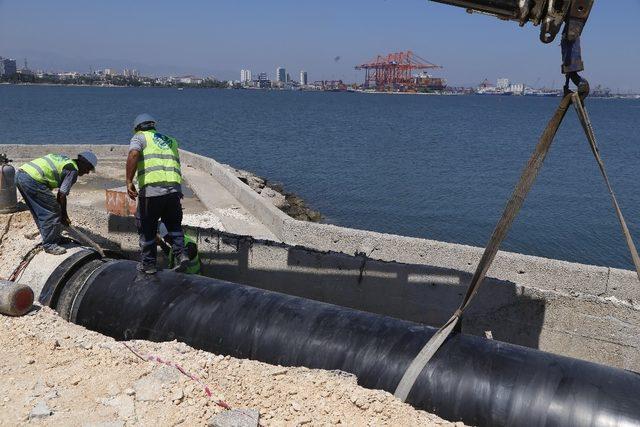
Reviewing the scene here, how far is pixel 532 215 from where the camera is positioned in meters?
22.5

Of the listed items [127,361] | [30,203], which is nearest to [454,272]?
[127,361]

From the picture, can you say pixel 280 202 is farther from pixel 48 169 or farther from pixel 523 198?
pixel 523 198

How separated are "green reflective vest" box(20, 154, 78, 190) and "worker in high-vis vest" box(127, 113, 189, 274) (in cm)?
134

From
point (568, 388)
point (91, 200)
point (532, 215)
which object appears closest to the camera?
point (568, 388)

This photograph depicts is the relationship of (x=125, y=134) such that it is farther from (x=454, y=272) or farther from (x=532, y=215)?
(x=454, y=272)

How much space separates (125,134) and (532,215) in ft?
122

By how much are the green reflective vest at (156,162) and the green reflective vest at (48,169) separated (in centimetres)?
144

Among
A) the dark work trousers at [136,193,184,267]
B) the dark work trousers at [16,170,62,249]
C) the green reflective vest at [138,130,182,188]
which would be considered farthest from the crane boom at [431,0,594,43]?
the dark work trousers at [16,170,62,249]

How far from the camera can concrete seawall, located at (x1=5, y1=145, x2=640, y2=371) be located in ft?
21.5

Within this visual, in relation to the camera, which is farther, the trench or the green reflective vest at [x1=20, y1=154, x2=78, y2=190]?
the green reflective vest at [x1=20, y1=154, x2=78, y2=190]

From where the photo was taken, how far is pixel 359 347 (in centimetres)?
436

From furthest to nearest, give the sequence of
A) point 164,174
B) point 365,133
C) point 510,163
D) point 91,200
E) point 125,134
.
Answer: point 365,133 < point 125,134 < point 510,163 < point 91,200 < point 164,174

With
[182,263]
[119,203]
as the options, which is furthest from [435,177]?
[182,263]

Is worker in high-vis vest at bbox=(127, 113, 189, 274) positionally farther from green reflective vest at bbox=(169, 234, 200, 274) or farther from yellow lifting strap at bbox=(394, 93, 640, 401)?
yellow lifting strap at bbox=(394, 93, 640, 401)
